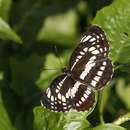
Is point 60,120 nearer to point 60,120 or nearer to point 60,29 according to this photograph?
point 60,120

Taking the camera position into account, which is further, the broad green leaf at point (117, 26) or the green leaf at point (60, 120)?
the broad green leaf at point (117, 26)

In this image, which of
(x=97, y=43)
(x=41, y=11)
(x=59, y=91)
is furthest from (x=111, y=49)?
(x=41, y=11)

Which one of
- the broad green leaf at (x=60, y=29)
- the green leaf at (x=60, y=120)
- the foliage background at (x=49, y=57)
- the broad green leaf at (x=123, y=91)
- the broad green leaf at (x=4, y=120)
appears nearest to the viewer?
the green leaf at (x=60, y=120)

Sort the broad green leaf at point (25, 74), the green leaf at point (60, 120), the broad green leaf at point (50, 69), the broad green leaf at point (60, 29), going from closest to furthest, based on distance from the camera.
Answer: the green leaf at point (60, 120) < the broad green leaf at point (25, 74) < the broad green leaf at point (50, 69) < the broad green leaf at point (60, 29)

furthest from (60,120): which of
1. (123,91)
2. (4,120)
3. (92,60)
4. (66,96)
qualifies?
(123,91)

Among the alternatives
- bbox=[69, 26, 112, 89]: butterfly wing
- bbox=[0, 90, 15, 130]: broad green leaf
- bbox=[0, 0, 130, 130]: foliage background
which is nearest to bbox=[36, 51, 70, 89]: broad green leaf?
bbox=[0, 0, 130, 130]: foliage background

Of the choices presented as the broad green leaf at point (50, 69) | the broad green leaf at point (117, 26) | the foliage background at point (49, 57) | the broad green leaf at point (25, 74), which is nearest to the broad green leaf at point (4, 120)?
the foliage background at point (49, 57)

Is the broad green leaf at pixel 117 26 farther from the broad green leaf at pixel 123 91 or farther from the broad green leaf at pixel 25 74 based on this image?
the broad green leaf at pixel 123 91

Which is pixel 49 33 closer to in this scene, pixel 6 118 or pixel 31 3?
pixel 31 3
